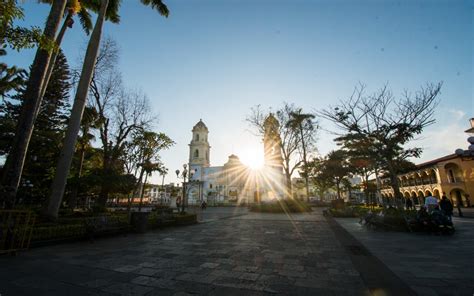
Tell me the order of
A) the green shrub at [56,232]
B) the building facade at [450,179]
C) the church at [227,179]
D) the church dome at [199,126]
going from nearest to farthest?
the green shrub at [56,232] → the building facade at [450,179] → the church at [227,179] → the church dome at [199,126]

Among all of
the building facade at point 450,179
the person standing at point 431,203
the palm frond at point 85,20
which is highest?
the palm frond at point 85,20

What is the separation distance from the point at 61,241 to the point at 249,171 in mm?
52184

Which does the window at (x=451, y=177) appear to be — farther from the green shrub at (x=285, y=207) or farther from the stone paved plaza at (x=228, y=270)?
the stone paved plaza at (x=228, y=270)

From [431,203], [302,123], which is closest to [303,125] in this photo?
[302,123]

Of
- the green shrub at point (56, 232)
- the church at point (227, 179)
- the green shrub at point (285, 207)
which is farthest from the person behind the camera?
the church at point (227, 179)

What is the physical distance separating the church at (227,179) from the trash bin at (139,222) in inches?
1405

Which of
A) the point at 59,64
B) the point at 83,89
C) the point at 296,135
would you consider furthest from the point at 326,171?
the point at 59,64

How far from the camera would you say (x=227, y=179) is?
60.4m

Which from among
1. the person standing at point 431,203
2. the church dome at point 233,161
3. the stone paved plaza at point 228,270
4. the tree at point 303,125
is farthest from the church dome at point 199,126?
the stone paved plaza at point 228,270

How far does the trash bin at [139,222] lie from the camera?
1066 cm

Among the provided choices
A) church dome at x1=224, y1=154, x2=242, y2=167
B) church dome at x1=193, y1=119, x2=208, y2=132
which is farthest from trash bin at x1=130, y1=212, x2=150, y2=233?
church dome at x1=224, y1=154, x2=242, y2=167

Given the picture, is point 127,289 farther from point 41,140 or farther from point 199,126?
point 199,126

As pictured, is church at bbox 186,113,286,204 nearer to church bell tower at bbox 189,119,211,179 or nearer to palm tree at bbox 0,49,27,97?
church bell tower at bbox 189,119,211,179

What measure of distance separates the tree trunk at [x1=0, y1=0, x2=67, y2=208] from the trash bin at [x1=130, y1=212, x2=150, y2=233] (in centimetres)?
481
